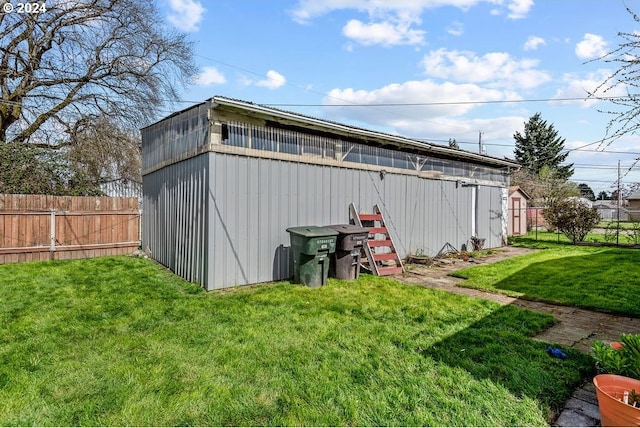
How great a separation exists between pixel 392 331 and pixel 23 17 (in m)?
14.0

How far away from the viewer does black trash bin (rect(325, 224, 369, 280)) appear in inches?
247

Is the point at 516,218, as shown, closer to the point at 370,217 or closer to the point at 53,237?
the point at 370,217

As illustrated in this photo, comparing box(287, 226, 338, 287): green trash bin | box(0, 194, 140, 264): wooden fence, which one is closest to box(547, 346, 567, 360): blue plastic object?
box(287, 226, 338, 287): green trash bin

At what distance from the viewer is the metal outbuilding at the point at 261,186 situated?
18.6 feet

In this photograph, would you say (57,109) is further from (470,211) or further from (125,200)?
→ (470,211)

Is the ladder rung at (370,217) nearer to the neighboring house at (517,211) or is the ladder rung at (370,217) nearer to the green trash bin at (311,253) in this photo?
the green trash bin at (311,253)

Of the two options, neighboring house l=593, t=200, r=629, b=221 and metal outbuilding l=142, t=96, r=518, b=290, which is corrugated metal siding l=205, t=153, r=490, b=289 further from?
neighboring house l=593, t=200, r=629, b=221

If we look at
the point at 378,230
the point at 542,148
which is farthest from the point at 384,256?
the point at 542,148

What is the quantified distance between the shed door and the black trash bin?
13.8 metres

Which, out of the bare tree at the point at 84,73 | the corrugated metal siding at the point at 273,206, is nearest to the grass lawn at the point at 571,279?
the corrugated metal siding at the point at 273,206

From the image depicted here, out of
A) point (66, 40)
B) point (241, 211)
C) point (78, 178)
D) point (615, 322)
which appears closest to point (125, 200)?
point (78, 178)

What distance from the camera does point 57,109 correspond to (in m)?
11.7

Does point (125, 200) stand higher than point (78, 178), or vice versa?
point (78, 178)

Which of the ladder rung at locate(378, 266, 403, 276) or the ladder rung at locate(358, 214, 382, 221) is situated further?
the ladder rung at locate(358, 214, 382, 221)
